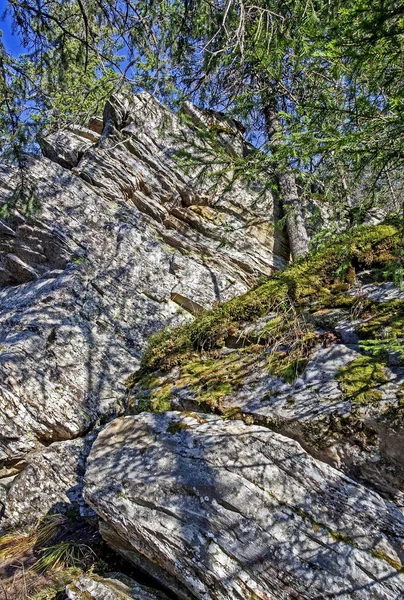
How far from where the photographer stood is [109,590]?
8.79 ft

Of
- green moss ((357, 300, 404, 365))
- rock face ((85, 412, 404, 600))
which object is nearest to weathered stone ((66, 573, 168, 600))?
rock face ((85, 412, 404, 600))

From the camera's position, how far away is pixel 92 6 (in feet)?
17.2

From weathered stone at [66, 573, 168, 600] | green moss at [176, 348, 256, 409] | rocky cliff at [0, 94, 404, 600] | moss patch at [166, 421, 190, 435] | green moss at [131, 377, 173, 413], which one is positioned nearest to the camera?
rocky cliff at [0, 94, 404, 600]

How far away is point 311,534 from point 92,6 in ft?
23.6

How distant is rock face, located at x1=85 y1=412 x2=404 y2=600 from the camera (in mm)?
2293

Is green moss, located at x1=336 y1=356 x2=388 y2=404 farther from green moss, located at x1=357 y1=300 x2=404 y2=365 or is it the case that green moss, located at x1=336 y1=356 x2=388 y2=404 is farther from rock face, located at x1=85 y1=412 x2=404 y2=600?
rock face, located at x1=85 y1=412 x2=404 y2=600

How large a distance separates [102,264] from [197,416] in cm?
482

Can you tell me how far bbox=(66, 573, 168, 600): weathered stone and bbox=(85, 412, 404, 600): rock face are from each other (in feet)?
0.46

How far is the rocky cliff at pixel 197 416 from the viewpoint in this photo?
98.3 inches

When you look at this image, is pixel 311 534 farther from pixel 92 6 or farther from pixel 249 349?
pixel 92 6

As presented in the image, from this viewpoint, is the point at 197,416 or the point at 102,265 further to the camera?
the point at 102,265

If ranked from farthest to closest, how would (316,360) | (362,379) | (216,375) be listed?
(216,375)
(316,360)
(362,379)

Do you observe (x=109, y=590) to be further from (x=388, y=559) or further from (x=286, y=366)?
(x=286, y=366)

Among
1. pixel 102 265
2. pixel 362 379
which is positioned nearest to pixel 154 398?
pixel 362 379
